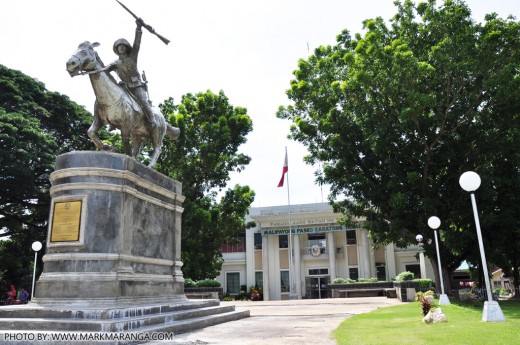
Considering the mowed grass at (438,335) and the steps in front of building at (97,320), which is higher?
the steps in front of building at (97,320)

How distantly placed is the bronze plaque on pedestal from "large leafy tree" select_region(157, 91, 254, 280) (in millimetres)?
13128

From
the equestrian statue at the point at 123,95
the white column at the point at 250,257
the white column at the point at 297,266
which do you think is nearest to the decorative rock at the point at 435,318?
the equestrian statue at the point at 123,95

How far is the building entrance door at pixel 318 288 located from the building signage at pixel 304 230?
168 inches

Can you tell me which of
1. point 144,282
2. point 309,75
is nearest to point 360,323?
point 144,282

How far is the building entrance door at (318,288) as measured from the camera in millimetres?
36844

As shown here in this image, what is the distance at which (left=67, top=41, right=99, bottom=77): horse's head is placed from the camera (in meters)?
9.45

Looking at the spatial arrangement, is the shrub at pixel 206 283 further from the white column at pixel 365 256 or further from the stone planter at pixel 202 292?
the white column at pixel 365 256

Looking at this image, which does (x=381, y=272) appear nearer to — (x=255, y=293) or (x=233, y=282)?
(x=255, y=293)

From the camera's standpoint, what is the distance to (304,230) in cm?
3662

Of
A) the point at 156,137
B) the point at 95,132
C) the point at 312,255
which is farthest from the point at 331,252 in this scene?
the point at 95,132

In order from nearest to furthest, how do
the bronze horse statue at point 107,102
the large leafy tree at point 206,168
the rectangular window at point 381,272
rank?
the bronze horse statue at point 107,102
the large leafy tree at point 206,168
the rectangular window at point 381,272

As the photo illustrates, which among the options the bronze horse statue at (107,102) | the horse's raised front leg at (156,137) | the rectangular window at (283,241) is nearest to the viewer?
the bronze horse statue at (107,102)

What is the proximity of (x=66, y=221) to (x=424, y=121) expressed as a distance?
558 inches

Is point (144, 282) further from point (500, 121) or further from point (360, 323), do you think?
point (500, 121)
